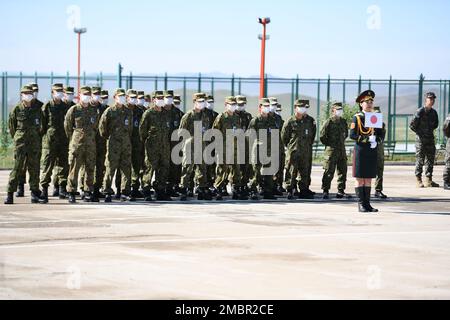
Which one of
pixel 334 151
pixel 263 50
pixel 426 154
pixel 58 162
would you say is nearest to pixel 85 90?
pixel 58 162

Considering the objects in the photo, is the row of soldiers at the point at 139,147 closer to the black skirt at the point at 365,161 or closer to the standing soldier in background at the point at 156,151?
the standing soldier in background at the point at 156,151

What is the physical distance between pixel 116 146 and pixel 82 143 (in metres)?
0.79

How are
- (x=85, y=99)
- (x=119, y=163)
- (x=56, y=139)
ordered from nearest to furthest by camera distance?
(x=85, y=99)
(x=119, y=163)
(x=56, y=139)

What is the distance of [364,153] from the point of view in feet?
64.3

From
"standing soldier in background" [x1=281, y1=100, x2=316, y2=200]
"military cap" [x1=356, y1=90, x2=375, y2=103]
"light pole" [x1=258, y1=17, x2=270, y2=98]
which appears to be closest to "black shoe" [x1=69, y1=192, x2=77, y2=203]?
"standing soldier in background" [x1=281, y1=100, x2=316, y2=200]

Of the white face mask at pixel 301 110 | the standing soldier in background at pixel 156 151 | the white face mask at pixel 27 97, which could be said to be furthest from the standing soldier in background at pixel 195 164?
the white face mask at pixel 27 97

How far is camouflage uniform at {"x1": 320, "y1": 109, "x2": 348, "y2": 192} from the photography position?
22.5 m

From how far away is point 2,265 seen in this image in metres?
12.8

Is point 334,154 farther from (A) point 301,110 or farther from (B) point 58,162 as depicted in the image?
(B) point 58,162

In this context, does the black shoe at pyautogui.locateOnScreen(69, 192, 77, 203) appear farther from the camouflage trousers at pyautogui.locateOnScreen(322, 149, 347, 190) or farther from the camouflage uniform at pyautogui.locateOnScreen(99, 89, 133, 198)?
the camouflage trousers at pyautogui.locateOnScreen(322, 149, 347, 190)

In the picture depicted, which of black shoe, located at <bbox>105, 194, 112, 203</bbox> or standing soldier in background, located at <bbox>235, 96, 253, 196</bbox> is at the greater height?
standing soldier in background, located at <bbox>235, 96, 253, 196</bbox>

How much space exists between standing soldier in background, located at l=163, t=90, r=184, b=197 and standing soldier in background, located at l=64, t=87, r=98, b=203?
5.88ft

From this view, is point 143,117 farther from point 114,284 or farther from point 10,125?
point 114,284
